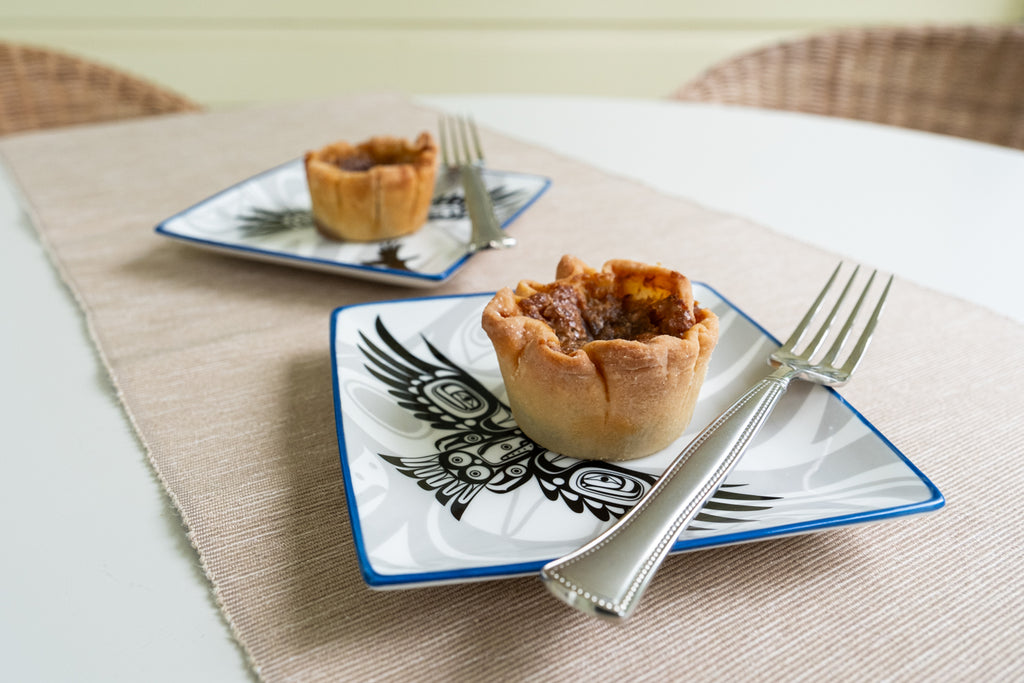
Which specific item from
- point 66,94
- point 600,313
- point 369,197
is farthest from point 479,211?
point 66,94

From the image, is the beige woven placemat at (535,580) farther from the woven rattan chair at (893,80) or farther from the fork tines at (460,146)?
the woven rattan chair at (893,80)

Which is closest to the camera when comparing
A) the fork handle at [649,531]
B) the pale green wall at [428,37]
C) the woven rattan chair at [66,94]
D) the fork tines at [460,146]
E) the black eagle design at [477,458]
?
the fork handle at [649,531]

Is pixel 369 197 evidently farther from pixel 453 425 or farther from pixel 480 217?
pixel 453 425

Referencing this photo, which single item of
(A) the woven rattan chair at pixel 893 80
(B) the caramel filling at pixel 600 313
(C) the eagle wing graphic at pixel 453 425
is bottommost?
(C) the eagle wing graphic at pixel 453 425

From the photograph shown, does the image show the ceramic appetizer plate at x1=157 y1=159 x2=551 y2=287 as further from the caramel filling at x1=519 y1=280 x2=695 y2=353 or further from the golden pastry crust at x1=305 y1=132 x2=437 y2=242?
the caramel filling at x1=519 y1=280 x2=695 y2=353

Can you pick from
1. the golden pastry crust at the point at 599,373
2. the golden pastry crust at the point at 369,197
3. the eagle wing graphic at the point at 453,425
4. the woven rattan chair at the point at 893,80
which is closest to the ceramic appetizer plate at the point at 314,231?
the golden pastry crust at the point at 369,197

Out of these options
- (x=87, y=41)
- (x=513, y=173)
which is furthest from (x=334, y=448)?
(x=87, y=41)

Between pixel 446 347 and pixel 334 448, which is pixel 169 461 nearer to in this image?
pixel 334 448
